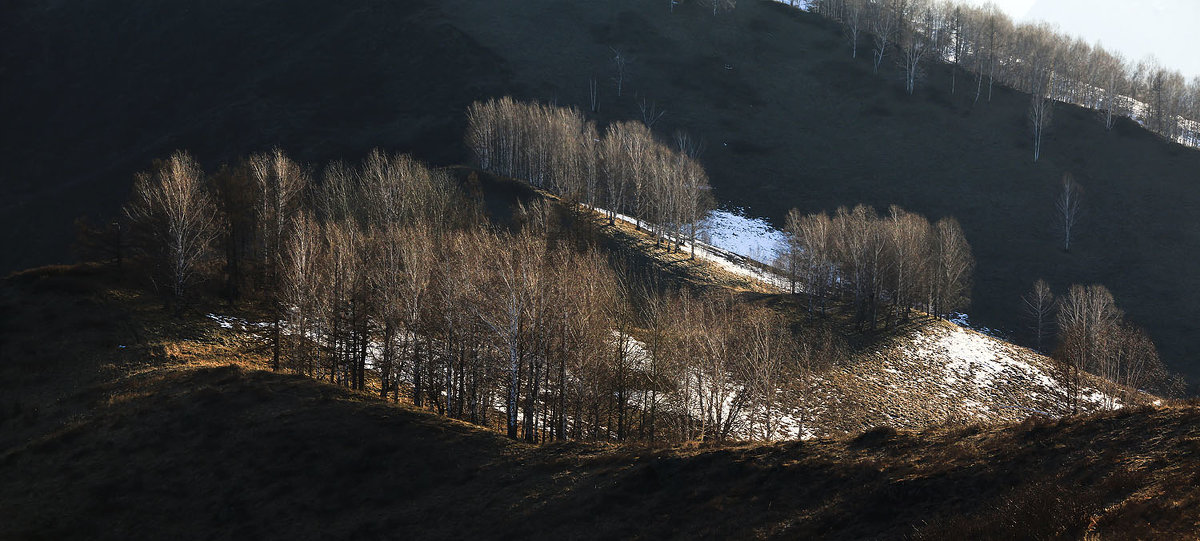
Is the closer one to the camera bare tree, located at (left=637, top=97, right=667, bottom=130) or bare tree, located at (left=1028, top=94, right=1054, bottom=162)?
bare tree, located at (left=1028, top=94, right=1054, bottom=162)

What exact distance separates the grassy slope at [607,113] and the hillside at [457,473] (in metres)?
68.3

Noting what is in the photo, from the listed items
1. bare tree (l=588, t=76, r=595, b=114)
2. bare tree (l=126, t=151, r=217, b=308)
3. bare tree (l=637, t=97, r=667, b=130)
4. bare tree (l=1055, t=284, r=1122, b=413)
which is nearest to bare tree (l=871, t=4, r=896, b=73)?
bare tree (l=637, t=97, r=667, b=130)

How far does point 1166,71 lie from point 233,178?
15436 centimetres

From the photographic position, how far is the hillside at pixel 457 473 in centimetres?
1792

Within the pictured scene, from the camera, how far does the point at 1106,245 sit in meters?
94.2

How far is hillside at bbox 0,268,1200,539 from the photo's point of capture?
1792 centimetres

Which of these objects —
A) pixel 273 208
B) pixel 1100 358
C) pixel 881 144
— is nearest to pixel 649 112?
pixel 881 144

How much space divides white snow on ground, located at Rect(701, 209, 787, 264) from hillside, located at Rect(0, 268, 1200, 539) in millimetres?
63422

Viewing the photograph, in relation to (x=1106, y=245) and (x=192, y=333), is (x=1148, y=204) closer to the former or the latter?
(x=1106, y=245)

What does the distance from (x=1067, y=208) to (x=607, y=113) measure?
77756 millimetres

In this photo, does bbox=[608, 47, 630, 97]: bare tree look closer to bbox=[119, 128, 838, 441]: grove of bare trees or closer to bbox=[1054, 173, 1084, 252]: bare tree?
bbox=[1054, 173, 1084, 252]: bare tree

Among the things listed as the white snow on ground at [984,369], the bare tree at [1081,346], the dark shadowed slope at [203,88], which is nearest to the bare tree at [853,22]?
the dark shadowed slope at [203,88]

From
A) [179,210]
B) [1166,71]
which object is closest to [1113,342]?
[179,210]

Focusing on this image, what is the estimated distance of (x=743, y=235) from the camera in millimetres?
96875
